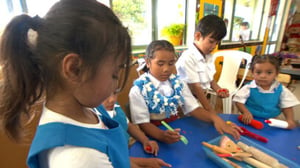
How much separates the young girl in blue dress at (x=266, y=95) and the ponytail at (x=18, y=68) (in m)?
1.07

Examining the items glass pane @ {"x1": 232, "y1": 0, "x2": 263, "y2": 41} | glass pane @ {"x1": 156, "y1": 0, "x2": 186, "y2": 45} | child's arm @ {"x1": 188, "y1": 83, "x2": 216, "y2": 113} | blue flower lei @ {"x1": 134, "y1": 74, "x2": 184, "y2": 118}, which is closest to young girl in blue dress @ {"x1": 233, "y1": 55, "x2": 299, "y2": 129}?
child's arm @ {"x1": 188, "y1": 83, "x2": 216, "y2": 113}

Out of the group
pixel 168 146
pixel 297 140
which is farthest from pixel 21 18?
pixel 297 140

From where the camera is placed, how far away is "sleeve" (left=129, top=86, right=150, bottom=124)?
2.81 ft

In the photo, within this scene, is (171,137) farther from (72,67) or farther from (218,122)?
(72,67)

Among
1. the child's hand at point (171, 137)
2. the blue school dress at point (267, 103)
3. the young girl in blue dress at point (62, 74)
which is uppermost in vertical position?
the young girl in blue dress at point (62, 74)

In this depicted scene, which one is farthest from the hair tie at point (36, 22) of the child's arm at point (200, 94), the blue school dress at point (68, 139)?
the child's arm at point (200, 94)

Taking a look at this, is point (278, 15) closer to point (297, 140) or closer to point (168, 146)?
point (297, 140)

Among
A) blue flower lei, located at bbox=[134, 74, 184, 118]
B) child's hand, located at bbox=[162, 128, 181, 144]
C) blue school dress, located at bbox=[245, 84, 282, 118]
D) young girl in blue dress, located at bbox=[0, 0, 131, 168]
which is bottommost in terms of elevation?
blue school dress, located at bbox=[245, 84, 282, 118]

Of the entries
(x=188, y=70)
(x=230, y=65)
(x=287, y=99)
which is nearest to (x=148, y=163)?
(x=188, y=70)

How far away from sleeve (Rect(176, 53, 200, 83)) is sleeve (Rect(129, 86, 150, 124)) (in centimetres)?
52

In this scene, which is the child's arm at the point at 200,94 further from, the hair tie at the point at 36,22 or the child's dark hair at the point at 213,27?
the hair tie at the point at 36,22

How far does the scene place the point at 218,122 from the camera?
2.58 ft

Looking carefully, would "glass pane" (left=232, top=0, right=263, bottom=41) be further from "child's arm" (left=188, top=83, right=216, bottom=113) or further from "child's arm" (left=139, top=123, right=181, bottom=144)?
"child's arm" (left=139, top=123, right=181, bottom=144)

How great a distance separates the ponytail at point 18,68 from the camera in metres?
0.32
